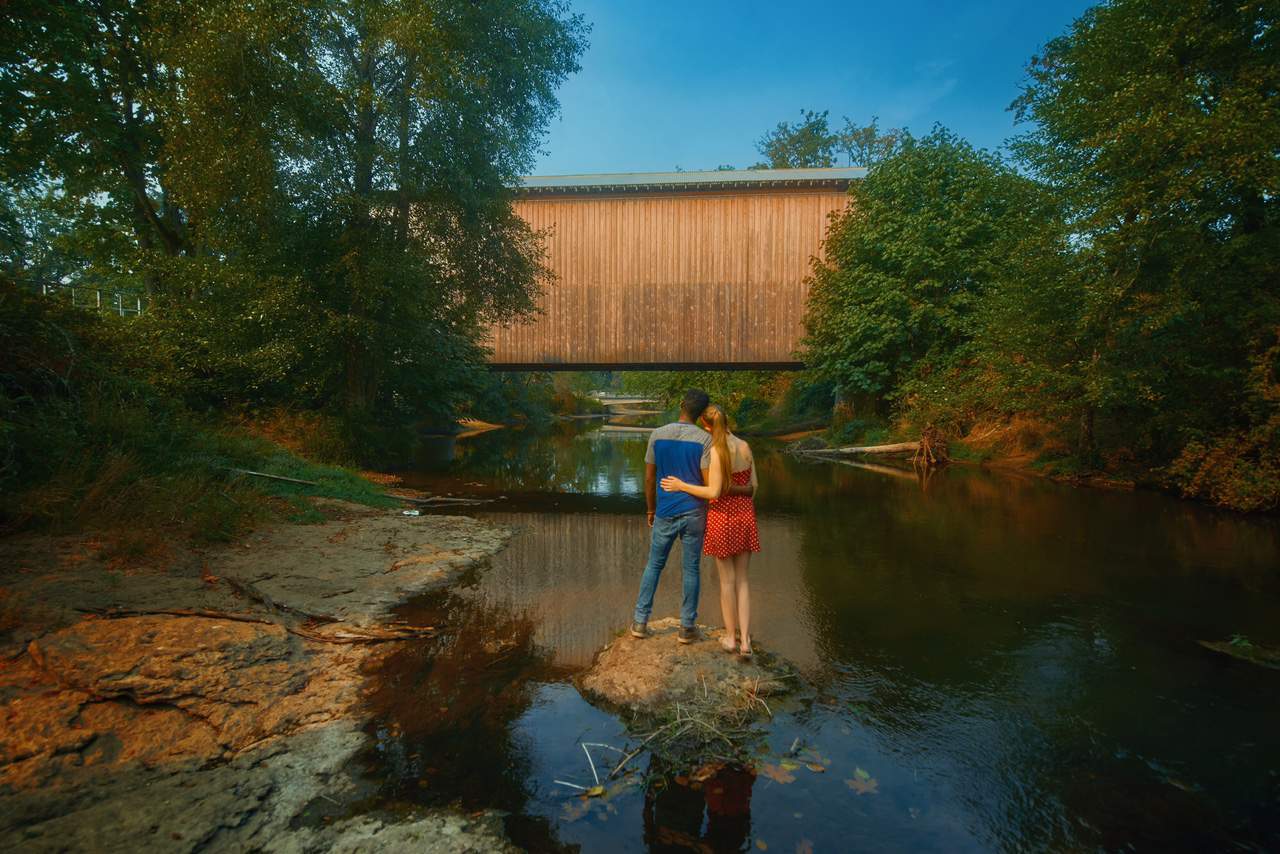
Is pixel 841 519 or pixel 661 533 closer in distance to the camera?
pixel 661 533

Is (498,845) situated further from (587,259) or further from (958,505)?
(587,259)

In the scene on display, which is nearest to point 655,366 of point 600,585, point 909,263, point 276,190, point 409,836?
point 909,263

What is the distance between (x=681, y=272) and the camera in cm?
2277

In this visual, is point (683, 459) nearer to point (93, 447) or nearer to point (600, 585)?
point (600, 585)

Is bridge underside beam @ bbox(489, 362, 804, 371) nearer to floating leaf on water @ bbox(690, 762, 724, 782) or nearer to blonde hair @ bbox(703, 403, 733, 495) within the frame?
blonde hair @ bbox(703, 403, 733, 495)

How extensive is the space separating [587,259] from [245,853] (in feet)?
71.1

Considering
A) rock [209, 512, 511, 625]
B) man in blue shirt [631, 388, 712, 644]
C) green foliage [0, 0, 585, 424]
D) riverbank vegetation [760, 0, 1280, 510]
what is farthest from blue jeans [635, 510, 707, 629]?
riverbank vegetation [760, 0, 1280, 510]

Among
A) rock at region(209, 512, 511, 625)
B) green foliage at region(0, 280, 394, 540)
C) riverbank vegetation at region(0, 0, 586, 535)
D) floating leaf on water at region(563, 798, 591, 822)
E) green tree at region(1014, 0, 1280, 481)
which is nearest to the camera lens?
floating leaf on water at region(563, 798, 591, 822)

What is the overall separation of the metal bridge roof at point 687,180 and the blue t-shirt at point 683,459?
1948 cm

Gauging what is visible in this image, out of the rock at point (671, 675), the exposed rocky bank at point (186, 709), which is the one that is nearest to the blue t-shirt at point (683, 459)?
the rock at point (671, 675)

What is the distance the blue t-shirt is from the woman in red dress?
54 mm

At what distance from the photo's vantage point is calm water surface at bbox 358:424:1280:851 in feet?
10.9

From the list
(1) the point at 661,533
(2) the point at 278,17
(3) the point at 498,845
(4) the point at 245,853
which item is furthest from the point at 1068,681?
(2) the point at 278,17

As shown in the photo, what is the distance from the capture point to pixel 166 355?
1215 cm
